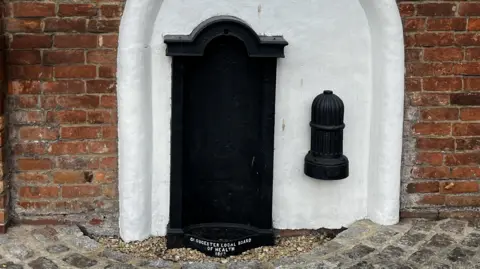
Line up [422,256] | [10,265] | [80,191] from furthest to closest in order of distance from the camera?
[80,191], [422,256], [10,265]

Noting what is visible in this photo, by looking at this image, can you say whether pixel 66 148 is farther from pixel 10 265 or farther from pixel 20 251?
pixel 10 265

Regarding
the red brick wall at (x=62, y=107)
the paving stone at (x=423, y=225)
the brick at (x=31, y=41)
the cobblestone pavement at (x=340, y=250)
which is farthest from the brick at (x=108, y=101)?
the paving stone at (x=423, y=225)

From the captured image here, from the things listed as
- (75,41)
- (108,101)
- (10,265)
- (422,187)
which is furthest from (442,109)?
(10,265)

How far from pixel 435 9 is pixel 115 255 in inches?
94.7

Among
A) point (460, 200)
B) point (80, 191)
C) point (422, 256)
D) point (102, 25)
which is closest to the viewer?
point (422, 256)

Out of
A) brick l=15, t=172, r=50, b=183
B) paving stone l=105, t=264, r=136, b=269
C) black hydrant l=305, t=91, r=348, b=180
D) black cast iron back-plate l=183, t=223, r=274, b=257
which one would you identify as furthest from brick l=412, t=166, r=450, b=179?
brick l=15, t=172, r=50, b=183

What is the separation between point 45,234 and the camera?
4105 millimetres

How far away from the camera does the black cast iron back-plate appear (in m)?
4.17

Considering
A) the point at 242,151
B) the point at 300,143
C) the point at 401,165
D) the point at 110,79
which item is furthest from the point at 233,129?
the point at 401,165

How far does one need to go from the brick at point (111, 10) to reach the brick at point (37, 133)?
30.3 inches

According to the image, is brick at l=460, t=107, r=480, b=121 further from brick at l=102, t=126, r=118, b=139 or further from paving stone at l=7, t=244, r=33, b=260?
paving stone at l=7, t=244, r=33, b=260

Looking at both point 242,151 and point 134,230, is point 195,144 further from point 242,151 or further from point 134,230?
point 134,230

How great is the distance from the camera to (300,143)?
14.0 ft

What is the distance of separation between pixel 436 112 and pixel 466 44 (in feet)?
1.49
